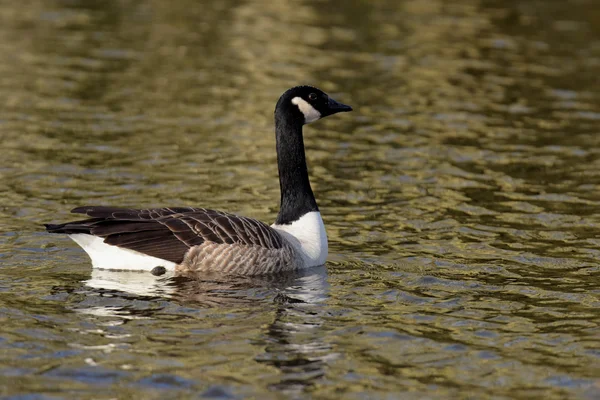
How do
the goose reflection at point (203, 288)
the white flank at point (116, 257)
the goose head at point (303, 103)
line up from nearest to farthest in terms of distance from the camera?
1. the goose reflection at point (203, 288)
2. the white flank at point (116, 257)
3. the goose head at point (303, 103)

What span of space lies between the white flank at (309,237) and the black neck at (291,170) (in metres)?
0.14

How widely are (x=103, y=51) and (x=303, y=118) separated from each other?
13.3 metres

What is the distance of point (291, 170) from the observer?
1451cm

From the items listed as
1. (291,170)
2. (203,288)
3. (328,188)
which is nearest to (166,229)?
(203,288)

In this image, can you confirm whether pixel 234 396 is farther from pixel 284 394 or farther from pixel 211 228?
pixel 211 228

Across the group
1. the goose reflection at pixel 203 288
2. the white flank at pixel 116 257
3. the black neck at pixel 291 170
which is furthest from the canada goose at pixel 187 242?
the black neck at pixel 291 170

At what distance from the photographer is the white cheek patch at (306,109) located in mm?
14539

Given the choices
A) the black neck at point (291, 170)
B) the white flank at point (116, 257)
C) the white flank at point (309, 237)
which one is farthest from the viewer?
the black neck at point (291, 170)

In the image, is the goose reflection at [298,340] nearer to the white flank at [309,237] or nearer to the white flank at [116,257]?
the white flank at [309,237]

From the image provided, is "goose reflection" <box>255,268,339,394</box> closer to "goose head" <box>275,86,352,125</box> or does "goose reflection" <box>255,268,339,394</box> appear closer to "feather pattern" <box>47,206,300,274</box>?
"feather pattern" <box>47,206,300,274</box>

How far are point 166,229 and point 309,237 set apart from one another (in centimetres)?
193

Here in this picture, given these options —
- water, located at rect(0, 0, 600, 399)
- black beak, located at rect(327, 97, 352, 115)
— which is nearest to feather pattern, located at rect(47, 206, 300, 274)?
water, located at rect(0, 0, 600, 399)

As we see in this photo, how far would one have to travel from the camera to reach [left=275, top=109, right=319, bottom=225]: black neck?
14383mm

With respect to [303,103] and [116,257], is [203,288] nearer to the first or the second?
[116,257]
